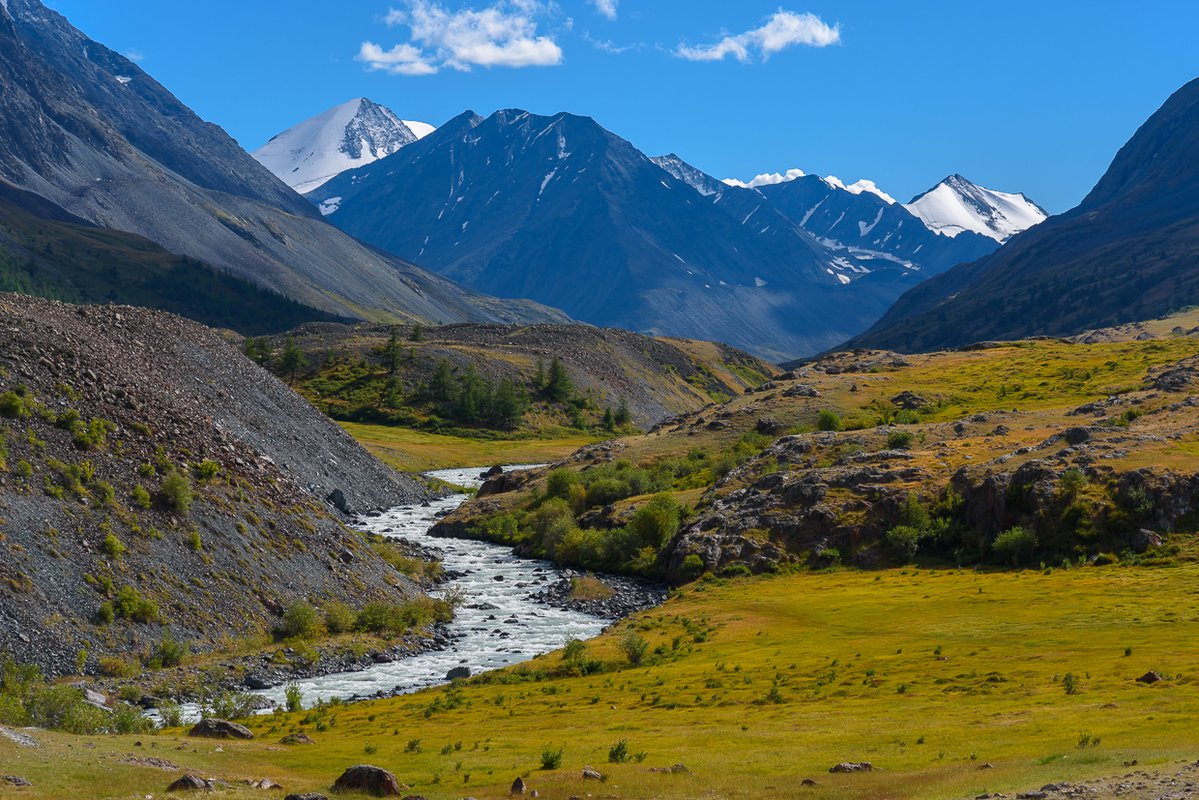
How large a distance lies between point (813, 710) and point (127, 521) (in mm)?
43422

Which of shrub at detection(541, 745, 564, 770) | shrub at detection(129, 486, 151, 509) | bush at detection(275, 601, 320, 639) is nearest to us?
shrub at detection(541, 745, 564, 770)

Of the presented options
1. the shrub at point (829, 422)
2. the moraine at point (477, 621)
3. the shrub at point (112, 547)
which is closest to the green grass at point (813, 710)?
the moraine at point (477, 621)

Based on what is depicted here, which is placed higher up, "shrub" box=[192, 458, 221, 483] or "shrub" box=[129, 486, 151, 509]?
"shrub" box=[192, 458, 221, 483]

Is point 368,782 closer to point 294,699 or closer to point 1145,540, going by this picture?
point 294,699

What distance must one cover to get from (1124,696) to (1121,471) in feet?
179

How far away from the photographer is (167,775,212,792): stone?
33031 mm

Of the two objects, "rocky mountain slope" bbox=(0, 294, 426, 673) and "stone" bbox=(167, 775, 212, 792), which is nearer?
"stone" bbox=(167, 775, 212, 792)

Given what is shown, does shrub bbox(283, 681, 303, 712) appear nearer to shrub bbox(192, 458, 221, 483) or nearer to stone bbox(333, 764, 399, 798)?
stone bbox(333, 764, 399, 798)

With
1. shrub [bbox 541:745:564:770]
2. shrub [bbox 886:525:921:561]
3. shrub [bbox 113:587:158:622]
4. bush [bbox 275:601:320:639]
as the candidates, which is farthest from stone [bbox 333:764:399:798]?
shrub [bbox 886:525:921:561]

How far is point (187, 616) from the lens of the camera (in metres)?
67.1

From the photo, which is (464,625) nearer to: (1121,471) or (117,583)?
(117,583)

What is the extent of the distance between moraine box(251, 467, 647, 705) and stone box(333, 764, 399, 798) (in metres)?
26.9

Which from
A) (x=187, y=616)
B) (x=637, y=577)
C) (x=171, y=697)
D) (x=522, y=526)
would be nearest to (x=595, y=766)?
(x=171, y=697)

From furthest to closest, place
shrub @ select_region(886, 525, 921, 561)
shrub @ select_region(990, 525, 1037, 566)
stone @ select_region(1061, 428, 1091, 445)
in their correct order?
1. stone @ select_region(1061, 428, 1091, 445)
2. shrub @ select_region(886, 525, 921, 561)
3. shrub @ select_region(990, 525, 1037, 566)
